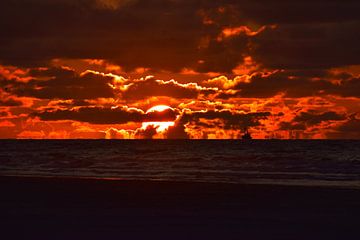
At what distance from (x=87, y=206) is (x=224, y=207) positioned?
483 cm

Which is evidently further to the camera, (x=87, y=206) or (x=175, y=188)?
(x=175, y=188)

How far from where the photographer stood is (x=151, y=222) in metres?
19.5

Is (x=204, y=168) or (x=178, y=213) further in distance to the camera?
(x=204, y=168)

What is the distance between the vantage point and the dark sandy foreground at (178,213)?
684 inches

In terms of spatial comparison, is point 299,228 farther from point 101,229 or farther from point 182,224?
point 101,229

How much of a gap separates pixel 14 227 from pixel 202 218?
5.60m

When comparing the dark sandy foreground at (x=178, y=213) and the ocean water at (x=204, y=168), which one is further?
the ocean water at (x=204, y=168)

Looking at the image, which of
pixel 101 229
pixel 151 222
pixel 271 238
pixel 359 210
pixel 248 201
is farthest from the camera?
pixel 248 201

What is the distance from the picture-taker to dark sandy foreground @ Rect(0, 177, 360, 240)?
1738cm

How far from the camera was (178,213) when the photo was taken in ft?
70.8

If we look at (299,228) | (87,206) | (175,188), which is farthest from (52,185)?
(299,228)

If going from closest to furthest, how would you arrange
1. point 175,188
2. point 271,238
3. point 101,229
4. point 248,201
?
point 271,238 → point 101,229 → point 248,201 → point 175,188

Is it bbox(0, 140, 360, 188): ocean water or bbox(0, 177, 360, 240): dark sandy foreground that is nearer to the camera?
bbox(0, 177, 360, 240): dark sandy foreground

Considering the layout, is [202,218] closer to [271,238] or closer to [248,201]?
[271,238]
